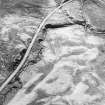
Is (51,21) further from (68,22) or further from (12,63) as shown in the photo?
(12,63)

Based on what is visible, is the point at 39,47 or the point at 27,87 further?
the point at 39,47

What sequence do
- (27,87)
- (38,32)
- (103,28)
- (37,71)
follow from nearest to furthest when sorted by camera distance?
(27,87), (37,71), (38,32), (103,28)

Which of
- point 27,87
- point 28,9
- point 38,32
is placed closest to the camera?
point 27,87

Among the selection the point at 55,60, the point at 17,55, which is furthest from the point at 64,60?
the point at 17,55

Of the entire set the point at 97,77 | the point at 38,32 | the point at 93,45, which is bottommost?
the point at 97,77

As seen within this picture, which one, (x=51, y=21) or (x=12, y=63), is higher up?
(x=51, y=21)

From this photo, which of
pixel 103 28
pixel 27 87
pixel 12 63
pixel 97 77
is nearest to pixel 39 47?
pixel 12 63

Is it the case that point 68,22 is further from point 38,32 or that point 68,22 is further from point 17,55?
point 17,55
